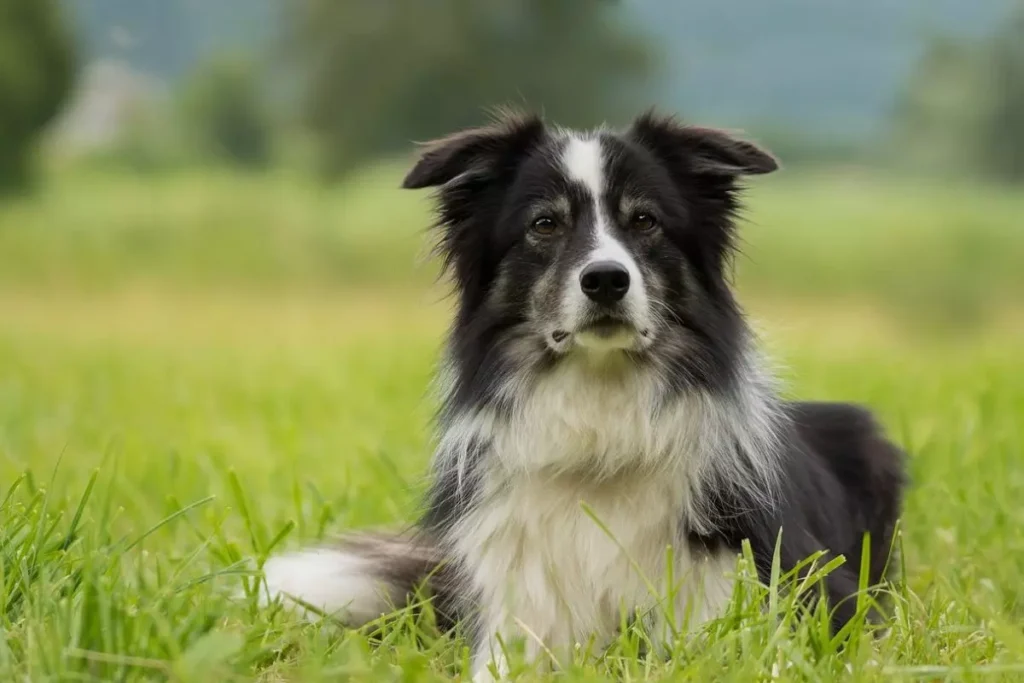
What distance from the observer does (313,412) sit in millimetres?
8016

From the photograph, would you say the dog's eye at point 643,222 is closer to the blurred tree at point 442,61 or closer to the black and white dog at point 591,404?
the black and white dog at point 591,404

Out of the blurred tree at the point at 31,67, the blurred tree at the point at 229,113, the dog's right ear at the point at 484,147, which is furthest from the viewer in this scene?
the blurred tree at the point at 229,113

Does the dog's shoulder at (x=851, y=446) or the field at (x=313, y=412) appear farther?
the dog's shoulder at (x=851, y=446)

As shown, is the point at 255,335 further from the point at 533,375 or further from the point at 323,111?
the point at 533,375

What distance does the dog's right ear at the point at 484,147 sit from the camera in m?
3.60

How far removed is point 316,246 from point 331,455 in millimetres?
7525

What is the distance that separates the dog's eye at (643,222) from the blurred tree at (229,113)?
10.7m

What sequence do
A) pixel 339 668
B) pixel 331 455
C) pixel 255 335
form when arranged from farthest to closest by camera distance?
1. pixel 255 335
2. pixel 331 455
3. pixel 339 668

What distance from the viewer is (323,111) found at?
1337 centimetres

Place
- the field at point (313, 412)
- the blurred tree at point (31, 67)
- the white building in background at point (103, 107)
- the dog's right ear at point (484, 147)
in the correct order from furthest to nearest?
1. the white building in background at point (103, 107)
2. the blurred tree at point (31, 67)
3. the dog's right ear at point (484, 147)
4. the field at point (313, 412)

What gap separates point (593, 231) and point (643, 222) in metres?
0.18

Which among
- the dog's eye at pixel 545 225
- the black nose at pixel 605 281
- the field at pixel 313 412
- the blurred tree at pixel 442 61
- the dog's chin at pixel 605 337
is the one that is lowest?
the field at pixel 313 412

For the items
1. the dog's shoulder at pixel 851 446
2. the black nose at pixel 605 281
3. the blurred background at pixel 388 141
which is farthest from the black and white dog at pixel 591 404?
the blurred background at pixel 388 141

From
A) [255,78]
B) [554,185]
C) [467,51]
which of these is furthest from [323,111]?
[554,185]
